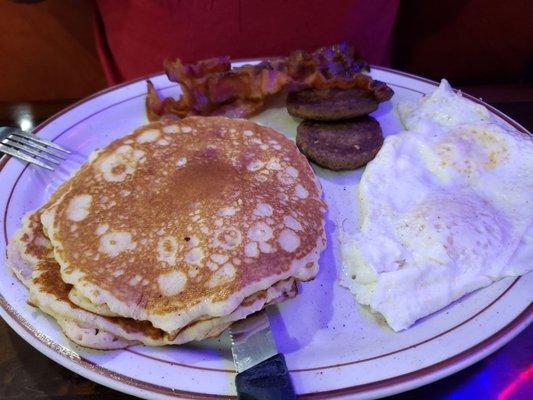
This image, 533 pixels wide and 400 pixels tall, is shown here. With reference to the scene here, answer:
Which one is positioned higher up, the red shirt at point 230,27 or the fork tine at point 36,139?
the red shirt at point 230,27

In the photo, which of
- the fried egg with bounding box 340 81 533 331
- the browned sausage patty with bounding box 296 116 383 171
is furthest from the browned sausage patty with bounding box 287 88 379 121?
the fried egg with bounding box 340 81 533 331

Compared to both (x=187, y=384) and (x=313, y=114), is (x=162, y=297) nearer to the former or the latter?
(x=187, y=384)

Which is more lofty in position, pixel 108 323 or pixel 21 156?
pixel 21 156

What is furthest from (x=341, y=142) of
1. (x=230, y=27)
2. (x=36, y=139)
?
(x=36, y=139)

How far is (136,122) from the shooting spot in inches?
79.6

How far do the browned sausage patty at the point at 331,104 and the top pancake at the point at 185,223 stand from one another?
25cm

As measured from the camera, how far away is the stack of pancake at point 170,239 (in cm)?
119

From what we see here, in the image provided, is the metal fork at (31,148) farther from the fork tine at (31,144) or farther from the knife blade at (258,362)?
the knife blade at (258,362)

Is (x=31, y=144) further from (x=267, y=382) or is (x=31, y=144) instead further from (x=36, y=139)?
(x=267, y=382)

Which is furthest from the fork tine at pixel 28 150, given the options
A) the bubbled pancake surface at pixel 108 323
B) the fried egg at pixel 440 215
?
the fried egg at pixel 440 215

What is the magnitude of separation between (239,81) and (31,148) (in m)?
0.88

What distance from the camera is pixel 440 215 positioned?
4.74ft

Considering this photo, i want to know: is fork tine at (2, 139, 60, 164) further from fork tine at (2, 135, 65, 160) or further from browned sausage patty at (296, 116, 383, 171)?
browned sausage patty at (296, 116, 383, 171)

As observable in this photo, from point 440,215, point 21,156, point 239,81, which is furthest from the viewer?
point 239,81
